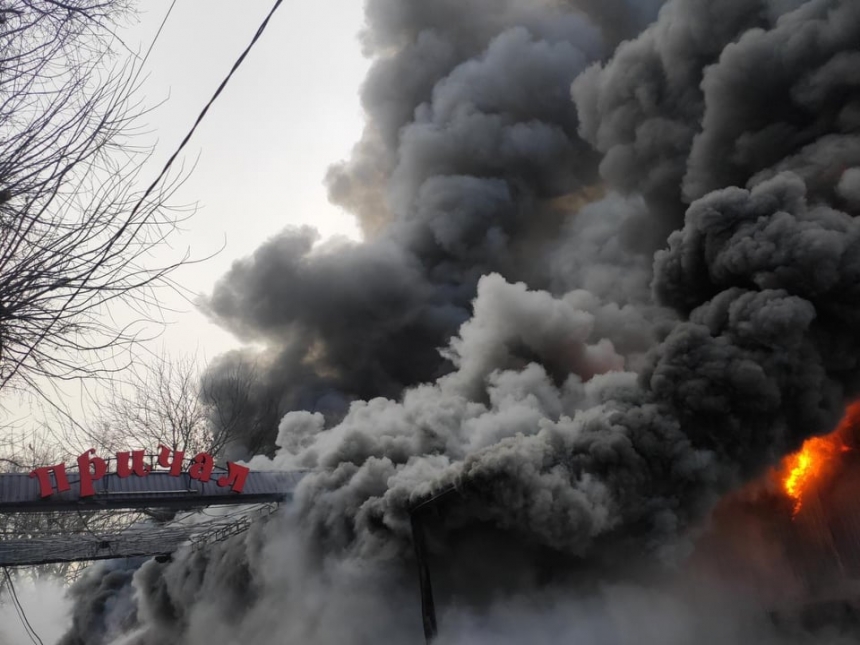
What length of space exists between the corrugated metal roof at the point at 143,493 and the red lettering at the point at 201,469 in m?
0.23

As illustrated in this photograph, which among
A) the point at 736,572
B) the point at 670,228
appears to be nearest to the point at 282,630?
the point at 736,572

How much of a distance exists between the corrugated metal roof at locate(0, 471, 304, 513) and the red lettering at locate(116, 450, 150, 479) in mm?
251

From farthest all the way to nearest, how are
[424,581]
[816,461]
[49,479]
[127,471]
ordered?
[816,461]
[127,471]
[424,581]
[49,479]

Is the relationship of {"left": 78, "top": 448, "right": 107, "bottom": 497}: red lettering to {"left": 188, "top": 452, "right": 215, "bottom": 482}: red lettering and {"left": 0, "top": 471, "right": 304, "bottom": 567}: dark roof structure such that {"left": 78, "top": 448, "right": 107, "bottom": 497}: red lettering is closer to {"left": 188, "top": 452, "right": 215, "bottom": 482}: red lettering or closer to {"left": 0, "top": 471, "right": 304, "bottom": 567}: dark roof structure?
{"left": 0, "top": 471, "right": 304, "bottom": 567}: dark roof structure

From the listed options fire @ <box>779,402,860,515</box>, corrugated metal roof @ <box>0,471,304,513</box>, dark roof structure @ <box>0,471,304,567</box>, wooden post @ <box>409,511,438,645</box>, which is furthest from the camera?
fire @ <box>779,402,860,515</box>

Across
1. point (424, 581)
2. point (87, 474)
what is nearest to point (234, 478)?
point (87, 474)

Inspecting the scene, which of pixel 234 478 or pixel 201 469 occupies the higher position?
pixel 201 469

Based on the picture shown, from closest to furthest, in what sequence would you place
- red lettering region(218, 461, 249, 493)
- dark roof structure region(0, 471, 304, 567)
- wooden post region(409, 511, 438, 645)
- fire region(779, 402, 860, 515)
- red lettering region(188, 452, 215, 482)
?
1. wooden post region(409, 511, 438, 645)
2. dark roof structure region(0, 471, 304, 567)
3. red lettering region(188, 452, 215, 482)
4. red lettering region(218, 461, 249, 493)
5. fire region(779, 402, 860, 515)

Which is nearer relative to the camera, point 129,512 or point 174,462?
point 174,462

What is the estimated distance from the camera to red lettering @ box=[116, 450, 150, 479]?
50.8 ft

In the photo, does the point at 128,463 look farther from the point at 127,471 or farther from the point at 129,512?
the point at 129,512

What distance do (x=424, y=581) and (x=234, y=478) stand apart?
621cm

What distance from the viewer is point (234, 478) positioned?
Answer: 54.9 feet

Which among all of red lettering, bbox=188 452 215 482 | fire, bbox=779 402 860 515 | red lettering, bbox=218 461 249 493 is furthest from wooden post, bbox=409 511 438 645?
fire, bbox=779 402 860 515
